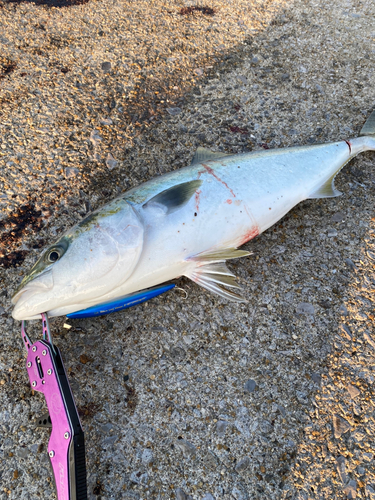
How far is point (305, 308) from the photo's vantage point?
2.18m

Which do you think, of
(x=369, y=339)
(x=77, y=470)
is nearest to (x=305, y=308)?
(x=369, y=339)

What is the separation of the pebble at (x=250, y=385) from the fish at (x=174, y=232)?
468 mm

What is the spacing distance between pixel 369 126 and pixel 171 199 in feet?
6.28

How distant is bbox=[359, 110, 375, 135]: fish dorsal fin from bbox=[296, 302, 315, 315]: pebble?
5.32 feet

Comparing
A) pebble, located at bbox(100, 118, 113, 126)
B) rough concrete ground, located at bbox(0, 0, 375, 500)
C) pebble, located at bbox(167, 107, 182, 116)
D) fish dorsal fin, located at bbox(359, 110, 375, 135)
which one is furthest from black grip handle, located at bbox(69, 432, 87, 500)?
fish dorsal fin, located at bbox(359, 110, 375, 135)

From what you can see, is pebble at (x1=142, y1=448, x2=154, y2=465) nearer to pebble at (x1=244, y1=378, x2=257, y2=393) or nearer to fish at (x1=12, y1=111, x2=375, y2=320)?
pebble at (x1=244, y1=378, x2=257, y2=393)

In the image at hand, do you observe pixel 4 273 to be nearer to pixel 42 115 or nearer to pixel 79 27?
pixel 42 115

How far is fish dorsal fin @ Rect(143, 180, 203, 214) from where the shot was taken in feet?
6.71

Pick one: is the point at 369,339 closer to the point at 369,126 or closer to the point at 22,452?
the point at 369,126

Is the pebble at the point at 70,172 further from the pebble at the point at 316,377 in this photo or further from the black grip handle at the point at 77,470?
the pebble at the point at 316,377

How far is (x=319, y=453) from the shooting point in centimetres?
178

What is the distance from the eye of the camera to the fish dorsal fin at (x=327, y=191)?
2.49 m

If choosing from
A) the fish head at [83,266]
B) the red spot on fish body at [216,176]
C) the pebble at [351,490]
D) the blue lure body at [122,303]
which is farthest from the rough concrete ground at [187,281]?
the red spot on fish body at [216,176]

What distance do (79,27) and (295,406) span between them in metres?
3.84
